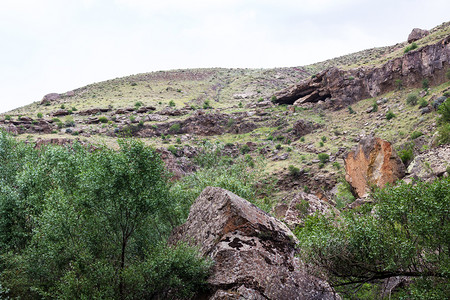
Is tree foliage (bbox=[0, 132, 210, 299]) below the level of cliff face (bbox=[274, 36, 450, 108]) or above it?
below

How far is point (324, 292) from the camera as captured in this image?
10633 mm

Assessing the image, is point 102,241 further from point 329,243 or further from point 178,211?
point 329,243

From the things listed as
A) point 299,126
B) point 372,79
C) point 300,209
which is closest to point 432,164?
point 300,209

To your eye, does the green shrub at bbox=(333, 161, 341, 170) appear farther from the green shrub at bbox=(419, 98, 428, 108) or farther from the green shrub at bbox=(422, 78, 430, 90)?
the green shrub at bbox=(422, 78, 430, 90)

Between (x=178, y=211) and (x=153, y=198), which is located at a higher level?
(x=153, y=198)

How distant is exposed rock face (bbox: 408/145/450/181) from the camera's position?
17.5 meters

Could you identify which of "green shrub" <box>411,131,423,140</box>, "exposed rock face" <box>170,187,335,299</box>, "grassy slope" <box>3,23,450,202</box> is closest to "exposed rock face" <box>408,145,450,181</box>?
"exposed rock face" <box>170,187,335,299</box>

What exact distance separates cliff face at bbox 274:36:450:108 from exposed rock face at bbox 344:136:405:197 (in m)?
30.7

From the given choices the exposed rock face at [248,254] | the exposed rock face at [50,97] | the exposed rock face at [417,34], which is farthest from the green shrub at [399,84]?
the exposed rock face at [50,97]

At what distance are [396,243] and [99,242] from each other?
13.0 m

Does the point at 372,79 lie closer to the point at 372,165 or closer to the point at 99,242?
the point at 372,165

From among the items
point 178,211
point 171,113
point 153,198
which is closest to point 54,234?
point 153,198

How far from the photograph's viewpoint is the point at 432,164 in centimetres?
1873

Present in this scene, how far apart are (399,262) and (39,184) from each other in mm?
19743
